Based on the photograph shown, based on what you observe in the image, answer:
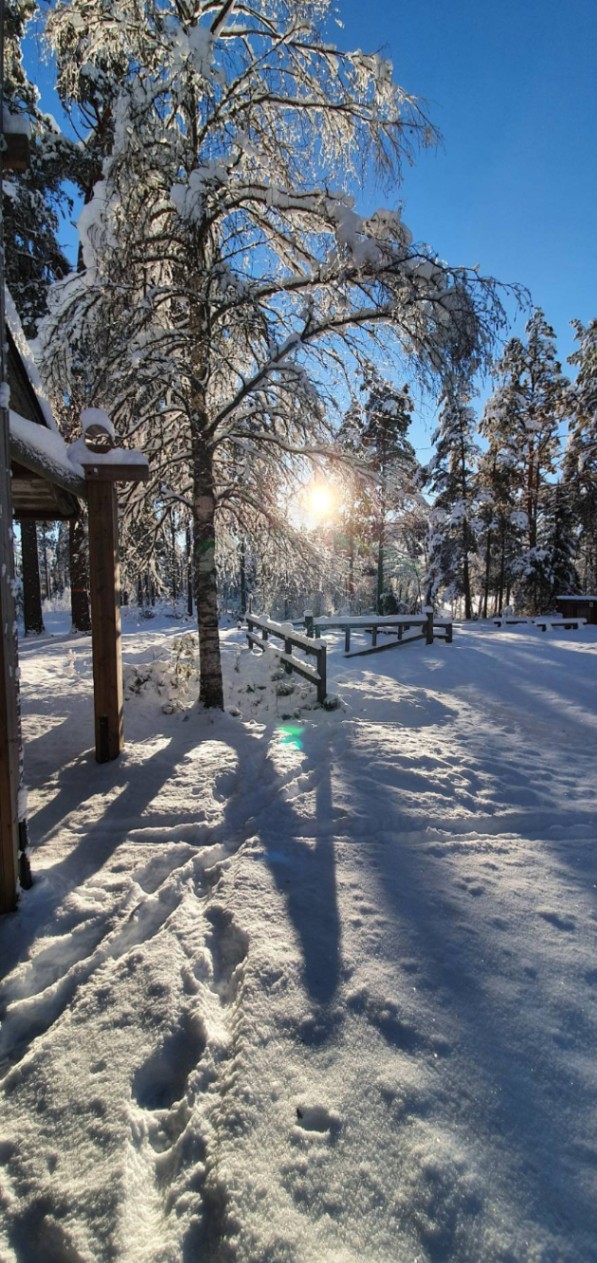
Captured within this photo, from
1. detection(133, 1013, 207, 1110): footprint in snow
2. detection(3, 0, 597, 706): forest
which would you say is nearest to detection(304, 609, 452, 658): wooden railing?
detection(3, 0, 597, 706): forest

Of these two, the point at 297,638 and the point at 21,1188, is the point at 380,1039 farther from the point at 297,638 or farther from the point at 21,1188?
the point at 297,638

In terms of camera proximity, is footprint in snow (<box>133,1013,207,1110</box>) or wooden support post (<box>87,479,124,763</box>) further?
wooden support post (<box>87,479,124,763</box>)

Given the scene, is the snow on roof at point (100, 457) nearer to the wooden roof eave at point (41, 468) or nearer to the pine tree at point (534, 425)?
the wooden roof eave at point (41, 468)

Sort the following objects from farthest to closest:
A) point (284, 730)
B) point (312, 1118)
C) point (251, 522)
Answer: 1. point (251, 522)
2. point (284, 730)
3. point (312, 1118)

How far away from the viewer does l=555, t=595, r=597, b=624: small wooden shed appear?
19328 mm

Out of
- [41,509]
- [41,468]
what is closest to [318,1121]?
[41,468]

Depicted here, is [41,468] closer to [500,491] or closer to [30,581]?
[30,581]

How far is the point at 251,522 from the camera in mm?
7984

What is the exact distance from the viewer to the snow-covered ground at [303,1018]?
1531mm

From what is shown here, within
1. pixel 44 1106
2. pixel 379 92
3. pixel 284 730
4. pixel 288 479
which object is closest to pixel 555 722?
pixel 284 730

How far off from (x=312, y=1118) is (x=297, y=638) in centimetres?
722

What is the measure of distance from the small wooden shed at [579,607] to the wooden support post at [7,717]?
20.6 meters

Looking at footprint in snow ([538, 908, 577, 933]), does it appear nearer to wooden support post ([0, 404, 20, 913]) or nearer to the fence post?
wooden support post ([0, 404, 20, 913])

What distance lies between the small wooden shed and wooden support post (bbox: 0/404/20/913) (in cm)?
2059
